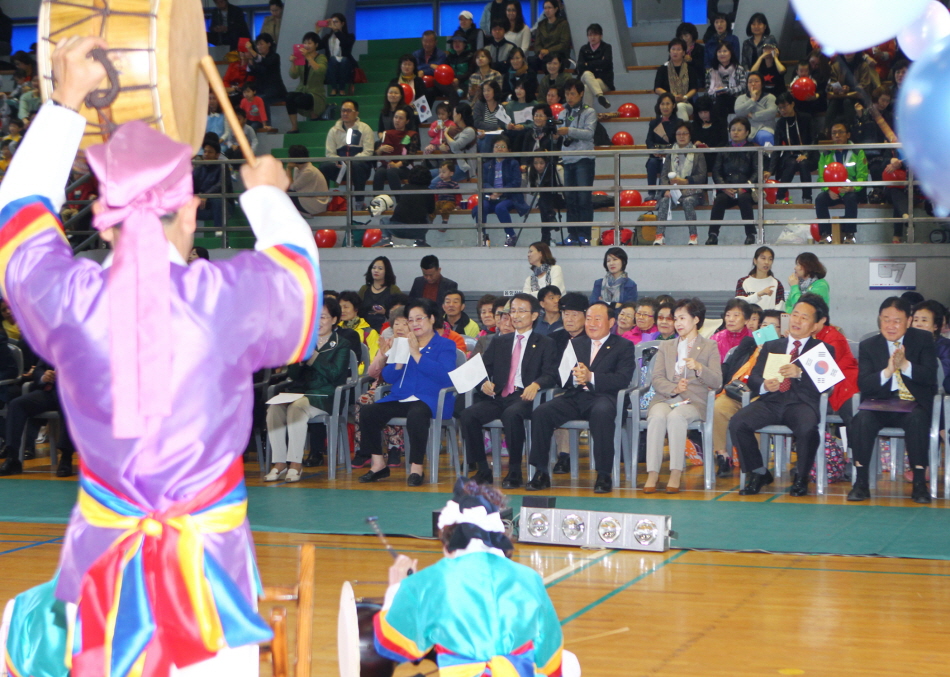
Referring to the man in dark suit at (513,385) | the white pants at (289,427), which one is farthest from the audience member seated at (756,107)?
the white pants at (289,427)

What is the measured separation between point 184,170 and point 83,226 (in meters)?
11.5

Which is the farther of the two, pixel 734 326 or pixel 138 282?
pixel 734 326

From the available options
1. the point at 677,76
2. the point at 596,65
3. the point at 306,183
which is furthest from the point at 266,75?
the point at 677,76

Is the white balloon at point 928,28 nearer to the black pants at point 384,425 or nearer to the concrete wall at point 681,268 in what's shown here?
the black pants at point 384,425

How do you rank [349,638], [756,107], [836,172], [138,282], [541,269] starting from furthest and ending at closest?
[756,107]
[836,172]
[541,269]
[349,638]
[138,282]

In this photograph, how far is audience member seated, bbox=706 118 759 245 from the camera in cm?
1102

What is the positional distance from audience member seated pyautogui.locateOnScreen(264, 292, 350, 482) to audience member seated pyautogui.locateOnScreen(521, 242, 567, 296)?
2300mm

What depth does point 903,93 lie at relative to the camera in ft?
9.50

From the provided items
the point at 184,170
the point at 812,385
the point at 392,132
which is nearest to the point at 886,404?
the point at 812,385

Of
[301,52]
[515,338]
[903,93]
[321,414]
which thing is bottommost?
[321,414]

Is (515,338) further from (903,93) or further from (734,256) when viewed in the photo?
(903,93)

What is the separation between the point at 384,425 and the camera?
8258 millimetres

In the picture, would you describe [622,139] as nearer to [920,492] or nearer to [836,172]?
[836,172]

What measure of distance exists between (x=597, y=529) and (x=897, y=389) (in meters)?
2.62
